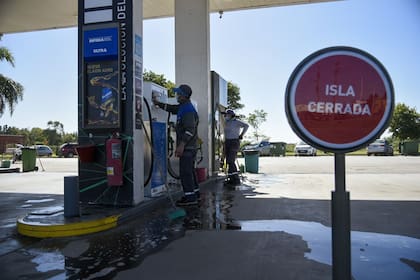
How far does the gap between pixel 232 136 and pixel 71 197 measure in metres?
5.21

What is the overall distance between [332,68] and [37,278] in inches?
117

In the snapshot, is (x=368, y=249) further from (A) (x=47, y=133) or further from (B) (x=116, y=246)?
(A) (x=47, y=133)

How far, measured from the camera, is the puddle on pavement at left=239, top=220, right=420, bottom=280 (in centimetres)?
325

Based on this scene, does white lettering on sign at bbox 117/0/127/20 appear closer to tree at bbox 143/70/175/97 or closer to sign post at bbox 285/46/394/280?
sign post at bbox 285/46/394/280

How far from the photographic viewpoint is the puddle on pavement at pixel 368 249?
3.25 metres

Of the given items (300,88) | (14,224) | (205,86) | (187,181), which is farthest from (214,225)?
(205,86)

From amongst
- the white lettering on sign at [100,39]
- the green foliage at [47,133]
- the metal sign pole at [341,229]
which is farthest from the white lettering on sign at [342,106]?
the green foliage at [47,133]

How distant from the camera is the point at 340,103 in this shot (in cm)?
179

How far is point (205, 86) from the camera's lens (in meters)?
10.5

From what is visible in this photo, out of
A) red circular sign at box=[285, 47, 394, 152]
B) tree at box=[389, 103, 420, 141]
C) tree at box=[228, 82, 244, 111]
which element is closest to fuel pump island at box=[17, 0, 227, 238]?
red circular sign at box=[285, 47, 394, 152]

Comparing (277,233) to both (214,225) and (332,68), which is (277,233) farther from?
(332,68)

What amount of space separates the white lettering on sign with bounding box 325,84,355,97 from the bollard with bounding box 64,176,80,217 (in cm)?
424

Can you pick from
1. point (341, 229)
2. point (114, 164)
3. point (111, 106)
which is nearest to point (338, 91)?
point (341, 229)

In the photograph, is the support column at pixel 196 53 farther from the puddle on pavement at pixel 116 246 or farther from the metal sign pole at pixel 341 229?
the metal sign pole at pixel 341 229
